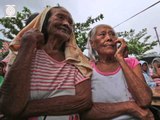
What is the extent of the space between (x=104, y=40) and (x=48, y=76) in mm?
622

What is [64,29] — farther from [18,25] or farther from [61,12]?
[18,25]

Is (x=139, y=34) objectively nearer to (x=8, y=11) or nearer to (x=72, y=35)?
(x=8, y=11)

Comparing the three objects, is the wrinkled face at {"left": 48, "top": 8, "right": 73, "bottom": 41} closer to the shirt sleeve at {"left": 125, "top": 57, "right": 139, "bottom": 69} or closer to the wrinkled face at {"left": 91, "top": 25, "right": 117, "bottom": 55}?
the wrinkled face at {"left": 91, "top": 25, "right": 117, "bottom": 55}

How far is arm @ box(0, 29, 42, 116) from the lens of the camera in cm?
139

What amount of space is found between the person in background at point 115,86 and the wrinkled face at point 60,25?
33 centimetres

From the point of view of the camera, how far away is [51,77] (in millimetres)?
1547

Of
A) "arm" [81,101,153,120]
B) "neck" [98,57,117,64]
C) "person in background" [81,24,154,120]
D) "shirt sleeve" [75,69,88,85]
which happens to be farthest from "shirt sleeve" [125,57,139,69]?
"shirt sleeve" [75,69,88,85]

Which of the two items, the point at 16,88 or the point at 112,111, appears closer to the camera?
the point at 16,88

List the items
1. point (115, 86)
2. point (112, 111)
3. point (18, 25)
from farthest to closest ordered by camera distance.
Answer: point (18, 25), point (115, 86), point (112, 111)

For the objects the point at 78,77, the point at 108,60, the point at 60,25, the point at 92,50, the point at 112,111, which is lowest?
the point at 112,111

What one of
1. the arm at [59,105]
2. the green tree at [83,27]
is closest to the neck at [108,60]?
the arm at [59,105]

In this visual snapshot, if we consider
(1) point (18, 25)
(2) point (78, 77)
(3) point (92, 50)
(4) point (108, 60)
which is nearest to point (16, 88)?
(2) point (78, 77)

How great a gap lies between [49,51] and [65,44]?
128 millimetres

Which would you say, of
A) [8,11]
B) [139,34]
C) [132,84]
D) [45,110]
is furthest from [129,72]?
[139,34]
